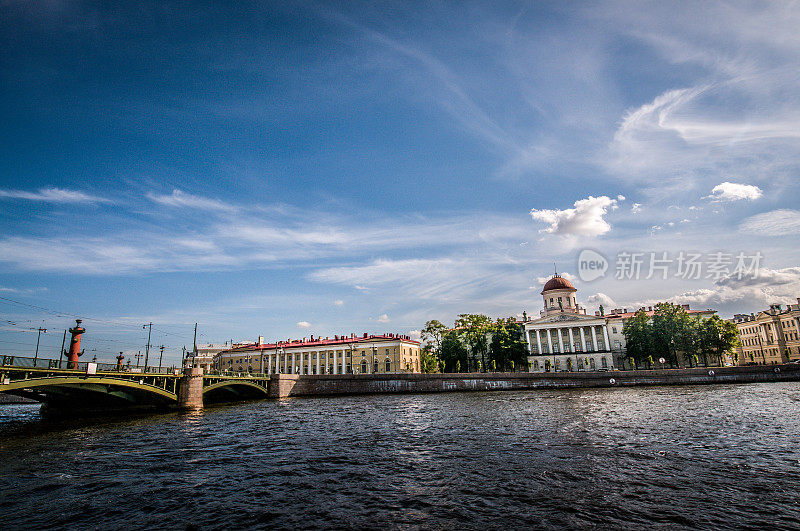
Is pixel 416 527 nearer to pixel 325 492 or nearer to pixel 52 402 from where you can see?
pixel 325 492

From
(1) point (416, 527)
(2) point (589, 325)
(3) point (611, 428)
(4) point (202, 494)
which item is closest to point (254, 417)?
(4) point (202, 494)

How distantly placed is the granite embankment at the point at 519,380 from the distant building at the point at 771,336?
40.9 metres

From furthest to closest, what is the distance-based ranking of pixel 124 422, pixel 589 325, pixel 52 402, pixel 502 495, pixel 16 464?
pixel 589 325, pixel 52 402, pixel 124 422, pixel 16 464, pixel 502 495

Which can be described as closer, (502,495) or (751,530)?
(751,530)

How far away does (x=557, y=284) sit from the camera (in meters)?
110

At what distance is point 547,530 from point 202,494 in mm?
9496

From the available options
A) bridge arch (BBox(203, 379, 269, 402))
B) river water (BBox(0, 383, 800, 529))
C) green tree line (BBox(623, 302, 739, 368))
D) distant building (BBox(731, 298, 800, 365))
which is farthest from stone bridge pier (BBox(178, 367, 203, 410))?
distant building (BBox(731, 298, 800, 365))

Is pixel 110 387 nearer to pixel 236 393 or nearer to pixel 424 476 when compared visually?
pixel 236 393

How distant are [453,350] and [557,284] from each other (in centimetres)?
4320

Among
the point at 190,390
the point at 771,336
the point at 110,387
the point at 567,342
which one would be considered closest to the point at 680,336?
the point at 567,342

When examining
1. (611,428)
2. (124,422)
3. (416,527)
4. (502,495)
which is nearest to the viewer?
(416,527)

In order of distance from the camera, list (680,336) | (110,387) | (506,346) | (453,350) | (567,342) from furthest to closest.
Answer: (567,342) → (453,350) → (506,346) → (680,336) → (110,387)

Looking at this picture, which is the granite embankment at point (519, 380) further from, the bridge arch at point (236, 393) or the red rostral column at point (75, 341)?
the red rostral column at point (75, 341)

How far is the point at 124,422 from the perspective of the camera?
31391mm
